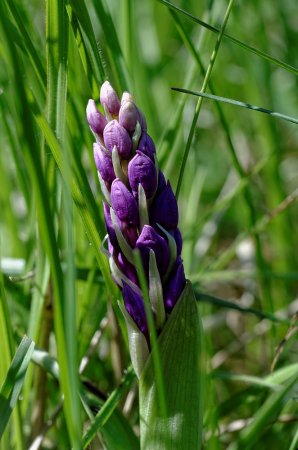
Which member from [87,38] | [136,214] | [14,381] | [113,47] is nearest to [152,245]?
[136,214]

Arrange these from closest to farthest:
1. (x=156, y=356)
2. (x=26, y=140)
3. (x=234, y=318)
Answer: (x=26, y=140), (x=156, y=356), (x=234, y=318)

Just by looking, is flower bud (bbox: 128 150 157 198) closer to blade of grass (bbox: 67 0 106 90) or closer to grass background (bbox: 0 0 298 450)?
grass background (bbox: 0 0 298 450)

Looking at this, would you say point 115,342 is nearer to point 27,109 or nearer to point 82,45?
point 82,45

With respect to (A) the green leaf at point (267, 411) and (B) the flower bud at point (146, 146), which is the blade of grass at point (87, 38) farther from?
(A) the green leaf at point (267, 411)

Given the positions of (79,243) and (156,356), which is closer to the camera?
(156,356)

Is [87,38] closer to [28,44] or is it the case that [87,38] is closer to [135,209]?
[28,44]

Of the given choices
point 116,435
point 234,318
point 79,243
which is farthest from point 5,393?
point 234,318

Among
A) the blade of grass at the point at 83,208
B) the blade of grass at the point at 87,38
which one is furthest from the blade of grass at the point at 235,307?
the blade of grass at the point at 87,38
